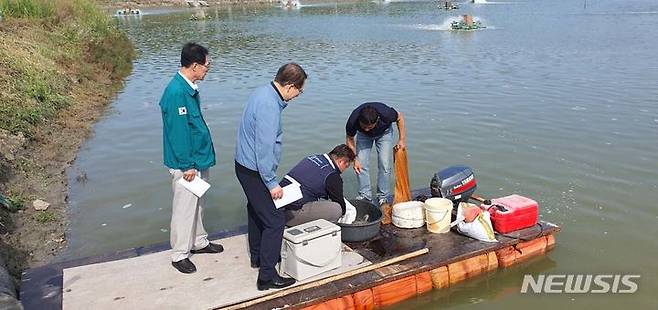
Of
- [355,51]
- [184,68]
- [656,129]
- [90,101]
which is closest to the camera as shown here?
[184,68]

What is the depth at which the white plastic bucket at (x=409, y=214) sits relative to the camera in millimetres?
5953

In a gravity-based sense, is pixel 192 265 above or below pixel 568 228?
above

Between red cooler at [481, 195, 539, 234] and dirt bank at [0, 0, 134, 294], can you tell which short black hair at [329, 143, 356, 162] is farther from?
dirt bank at [0, 0, 134, 294]

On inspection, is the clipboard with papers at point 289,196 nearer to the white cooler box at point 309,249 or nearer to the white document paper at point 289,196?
the white document paper at point 289,196

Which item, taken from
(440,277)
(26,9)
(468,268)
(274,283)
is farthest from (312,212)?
(26,9)

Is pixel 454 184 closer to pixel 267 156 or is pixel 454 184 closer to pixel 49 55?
pixel 267 156

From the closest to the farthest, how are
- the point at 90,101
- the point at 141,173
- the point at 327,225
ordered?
the point at 327,225
the point at 141,173
the point at 90,101

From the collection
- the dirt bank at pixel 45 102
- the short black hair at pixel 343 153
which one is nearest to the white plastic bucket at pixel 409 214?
the short black hair at pixel 343 153

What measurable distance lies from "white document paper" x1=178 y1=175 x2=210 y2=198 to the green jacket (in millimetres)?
115

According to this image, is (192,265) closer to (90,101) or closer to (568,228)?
(568,228)

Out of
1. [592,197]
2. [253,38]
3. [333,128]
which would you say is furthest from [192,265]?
[253,38]

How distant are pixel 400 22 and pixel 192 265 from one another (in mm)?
34825

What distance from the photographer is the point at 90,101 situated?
1438 cm

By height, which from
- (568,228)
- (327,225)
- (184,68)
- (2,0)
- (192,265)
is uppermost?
(2,0)
